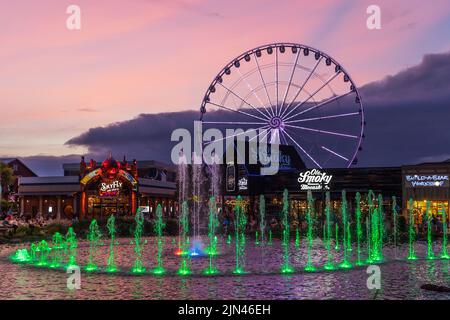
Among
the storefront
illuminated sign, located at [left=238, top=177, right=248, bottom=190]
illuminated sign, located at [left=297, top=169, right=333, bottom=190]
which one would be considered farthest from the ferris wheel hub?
the storefront

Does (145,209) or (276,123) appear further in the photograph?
(145,209)

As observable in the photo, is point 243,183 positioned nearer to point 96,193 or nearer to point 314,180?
point 314,180

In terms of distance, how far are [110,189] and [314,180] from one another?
23982 millimetres

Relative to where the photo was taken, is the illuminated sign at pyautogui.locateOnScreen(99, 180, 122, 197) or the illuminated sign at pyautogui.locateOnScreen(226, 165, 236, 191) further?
the illuminated sign at pyautogui.locateOnScreen(99, 180, 122, 197)

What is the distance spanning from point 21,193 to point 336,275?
69.1 metres

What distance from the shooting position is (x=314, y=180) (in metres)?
59.9

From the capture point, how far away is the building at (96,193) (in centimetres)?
6762

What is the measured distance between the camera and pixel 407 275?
55.9ft

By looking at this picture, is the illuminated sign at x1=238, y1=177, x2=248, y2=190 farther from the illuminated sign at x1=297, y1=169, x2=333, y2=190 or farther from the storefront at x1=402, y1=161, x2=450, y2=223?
the storefront at x1=402, y1=161, x2=450, y2=223

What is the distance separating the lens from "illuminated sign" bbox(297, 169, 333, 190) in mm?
58781

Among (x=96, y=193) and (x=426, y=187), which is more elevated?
(x=96, y=193)

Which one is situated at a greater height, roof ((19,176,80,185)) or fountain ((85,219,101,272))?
roof ((19,176,80,185))

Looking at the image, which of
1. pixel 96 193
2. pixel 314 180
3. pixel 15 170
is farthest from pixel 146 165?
pixel 314 180
